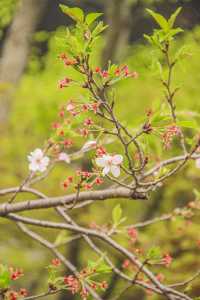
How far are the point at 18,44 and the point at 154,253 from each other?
4.84m

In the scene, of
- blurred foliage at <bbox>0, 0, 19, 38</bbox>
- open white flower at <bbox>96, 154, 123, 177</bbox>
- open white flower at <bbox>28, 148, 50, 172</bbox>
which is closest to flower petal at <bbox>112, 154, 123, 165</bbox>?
open white flower at <bbox>96, 154, 123, 177</bbox>

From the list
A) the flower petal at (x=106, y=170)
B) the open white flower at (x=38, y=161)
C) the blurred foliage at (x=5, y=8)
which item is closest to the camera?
the flower petal at (x=106, y=170)

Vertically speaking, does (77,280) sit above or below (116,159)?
below

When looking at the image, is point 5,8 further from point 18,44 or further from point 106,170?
point 106,170

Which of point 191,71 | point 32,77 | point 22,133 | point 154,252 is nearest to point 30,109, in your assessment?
point 22,133

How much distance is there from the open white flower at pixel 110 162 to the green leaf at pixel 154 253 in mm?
620

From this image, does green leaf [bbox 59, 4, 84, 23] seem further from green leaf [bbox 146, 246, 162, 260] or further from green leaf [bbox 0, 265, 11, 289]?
green leaf [bbox 146, 246, 162, 260]

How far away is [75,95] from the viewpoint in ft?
30.5

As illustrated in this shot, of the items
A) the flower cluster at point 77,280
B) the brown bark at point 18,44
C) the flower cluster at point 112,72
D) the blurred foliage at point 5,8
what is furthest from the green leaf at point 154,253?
the brown bark at point 18,44

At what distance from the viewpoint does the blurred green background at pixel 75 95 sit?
6.77m

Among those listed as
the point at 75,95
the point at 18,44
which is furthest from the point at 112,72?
the point at 75,95

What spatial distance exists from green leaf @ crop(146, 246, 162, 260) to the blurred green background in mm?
3101

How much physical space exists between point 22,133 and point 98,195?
7846mm

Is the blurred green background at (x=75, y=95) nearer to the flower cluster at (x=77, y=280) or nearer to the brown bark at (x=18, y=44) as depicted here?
the brown bark at (x=18, y=44)
